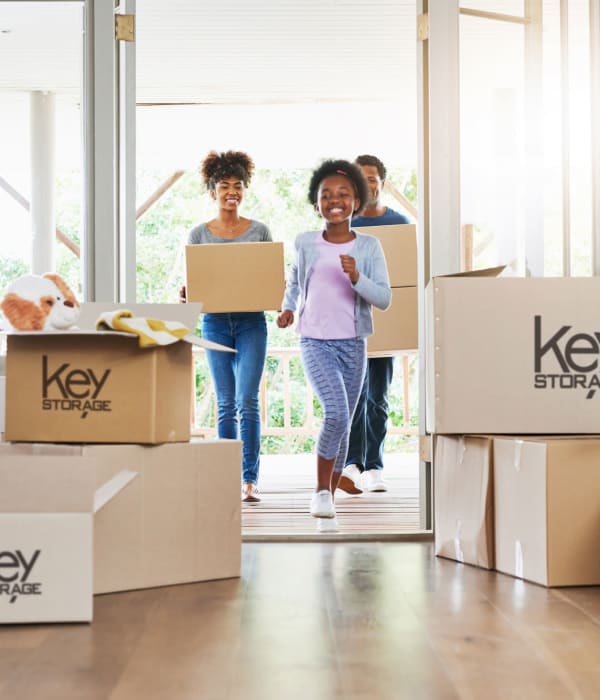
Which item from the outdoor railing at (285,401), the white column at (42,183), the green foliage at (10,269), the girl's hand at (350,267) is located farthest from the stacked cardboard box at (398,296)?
the green foliage at (10,269)

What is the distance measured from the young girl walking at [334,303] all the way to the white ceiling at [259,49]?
0.94m

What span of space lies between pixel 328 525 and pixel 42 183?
140 cm

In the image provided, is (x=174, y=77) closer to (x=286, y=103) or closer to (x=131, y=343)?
(x=286, y=103)

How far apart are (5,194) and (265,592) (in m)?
1.54

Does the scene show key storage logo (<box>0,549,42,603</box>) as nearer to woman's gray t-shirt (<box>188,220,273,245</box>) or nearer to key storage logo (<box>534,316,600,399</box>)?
key storage logo (<box>534,316,600,399</box>)

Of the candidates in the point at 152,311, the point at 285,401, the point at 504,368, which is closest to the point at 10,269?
the point at 152,311

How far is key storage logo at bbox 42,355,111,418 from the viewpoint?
2258mm

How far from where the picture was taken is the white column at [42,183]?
3074mm

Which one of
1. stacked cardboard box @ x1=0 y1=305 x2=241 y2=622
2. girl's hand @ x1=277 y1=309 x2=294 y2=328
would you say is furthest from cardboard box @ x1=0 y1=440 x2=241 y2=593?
girl's hand @ x1=277 y1=309 x2=294 y2=328

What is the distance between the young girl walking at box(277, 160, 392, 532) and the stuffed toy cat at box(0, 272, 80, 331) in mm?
1140

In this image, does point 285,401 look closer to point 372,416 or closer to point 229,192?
point 372,416

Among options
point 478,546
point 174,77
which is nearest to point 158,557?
point 478,546

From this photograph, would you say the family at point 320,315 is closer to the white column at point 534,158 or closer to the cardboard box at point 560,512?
the white column at point 534,158

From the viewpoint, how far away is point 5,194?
9.96 ft
